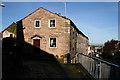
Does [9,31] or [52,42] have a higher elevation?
[9,31]

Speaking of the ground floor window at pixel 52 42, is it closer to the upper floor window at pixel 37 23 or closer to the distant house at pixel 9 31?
the upper floor window at pixel 37 23

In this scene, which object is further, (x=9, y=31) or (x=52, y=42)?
(x=9, y=31)

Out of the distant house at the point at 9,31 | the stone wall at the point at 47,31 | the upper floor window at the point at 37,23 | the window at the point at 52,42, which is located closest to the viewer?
the stone wall at the point at 47,31

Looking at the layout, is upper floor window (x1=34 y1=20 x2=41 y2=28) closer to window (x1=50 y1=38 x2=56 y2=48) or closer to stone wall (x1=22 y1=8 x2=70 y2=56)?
stone wall (x1=22 y1=8 x2=70 y2=56)

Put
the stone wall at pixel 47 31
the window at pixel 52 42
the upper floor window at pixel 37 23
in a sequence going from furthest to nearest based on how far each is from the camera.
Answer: the upper floor window at pixel 37 23, the window at pixel 52 42, the stone wall at pixel 47 31

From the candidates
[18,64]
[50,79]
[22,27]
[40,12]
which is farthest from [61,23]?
[50,79]

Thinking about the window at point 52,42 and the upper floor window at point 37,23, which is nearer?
the window at point 52,42

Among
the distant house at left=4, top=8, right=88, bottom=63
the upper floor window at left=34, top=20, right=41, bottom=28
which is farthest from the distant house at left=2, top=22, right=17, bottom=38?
the upper floor window at left=34, top=20, right=41, bottom=28

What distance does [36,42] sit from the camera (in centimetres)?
2320

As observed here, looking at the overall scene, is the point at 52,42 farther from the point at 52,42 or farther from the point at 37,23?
the point at 37,23

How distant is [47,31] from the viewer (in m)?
23.1

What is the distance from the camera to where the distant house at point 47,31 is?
2277 cm

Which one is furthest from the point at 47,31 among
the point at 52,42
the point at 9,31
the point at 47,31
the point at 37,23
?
the point at 9,31

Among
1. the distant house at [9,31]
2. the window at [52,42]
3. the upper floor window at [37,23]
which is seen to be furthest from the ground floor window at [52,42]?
the distant house at [9,31]
